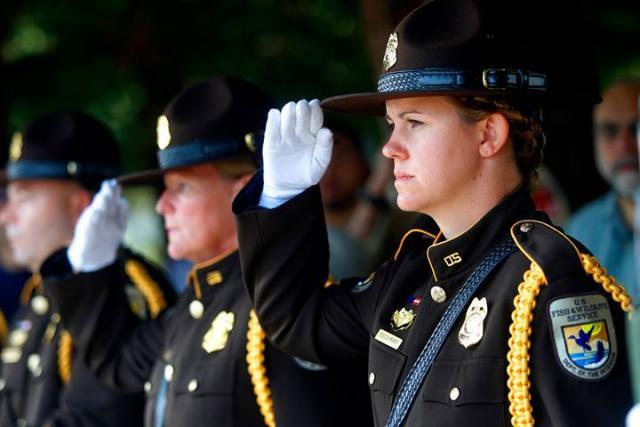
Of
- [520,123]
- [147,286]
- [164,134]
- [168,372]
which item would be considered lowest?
[168,372]

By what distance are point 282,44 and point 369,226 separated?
3.13 metres

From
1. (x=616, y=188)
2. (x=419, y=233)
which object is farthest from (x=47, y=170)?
(x=616, y=188)

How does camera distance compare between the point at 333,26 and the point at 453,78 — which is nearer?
the point at 453,78

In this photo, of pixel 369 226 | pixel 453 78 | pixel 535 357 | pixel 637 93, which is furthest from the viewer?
pixel 369 226

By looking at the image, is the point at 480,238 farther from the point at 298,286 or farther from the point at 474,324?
the point at 298,286

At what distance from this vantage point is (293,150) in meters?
3.39

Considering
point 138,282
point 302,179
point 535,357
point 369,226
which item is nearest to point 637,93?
point 369,226

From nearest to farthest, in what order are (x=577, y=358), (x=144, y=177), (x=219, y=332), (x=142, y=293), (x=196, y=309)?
1. (x=577, y=358)
2. (x=219, y=332)
3. (x=196, y=309)
4. (x=144, y=177)
5. (x=142, y=293)

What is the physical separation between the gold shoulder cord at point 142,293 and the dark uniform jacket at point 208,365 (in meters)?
0.33

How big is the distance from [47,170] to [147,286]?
0.84 meters

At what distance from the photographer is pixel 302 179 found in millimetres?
3410

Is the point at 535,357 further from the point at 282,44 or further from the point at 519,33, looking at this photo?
the point at 282,44

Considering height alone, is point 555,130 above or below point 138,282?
above

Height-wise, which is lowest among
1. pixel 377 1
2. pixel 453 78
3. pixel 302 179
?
pixel 302 179
